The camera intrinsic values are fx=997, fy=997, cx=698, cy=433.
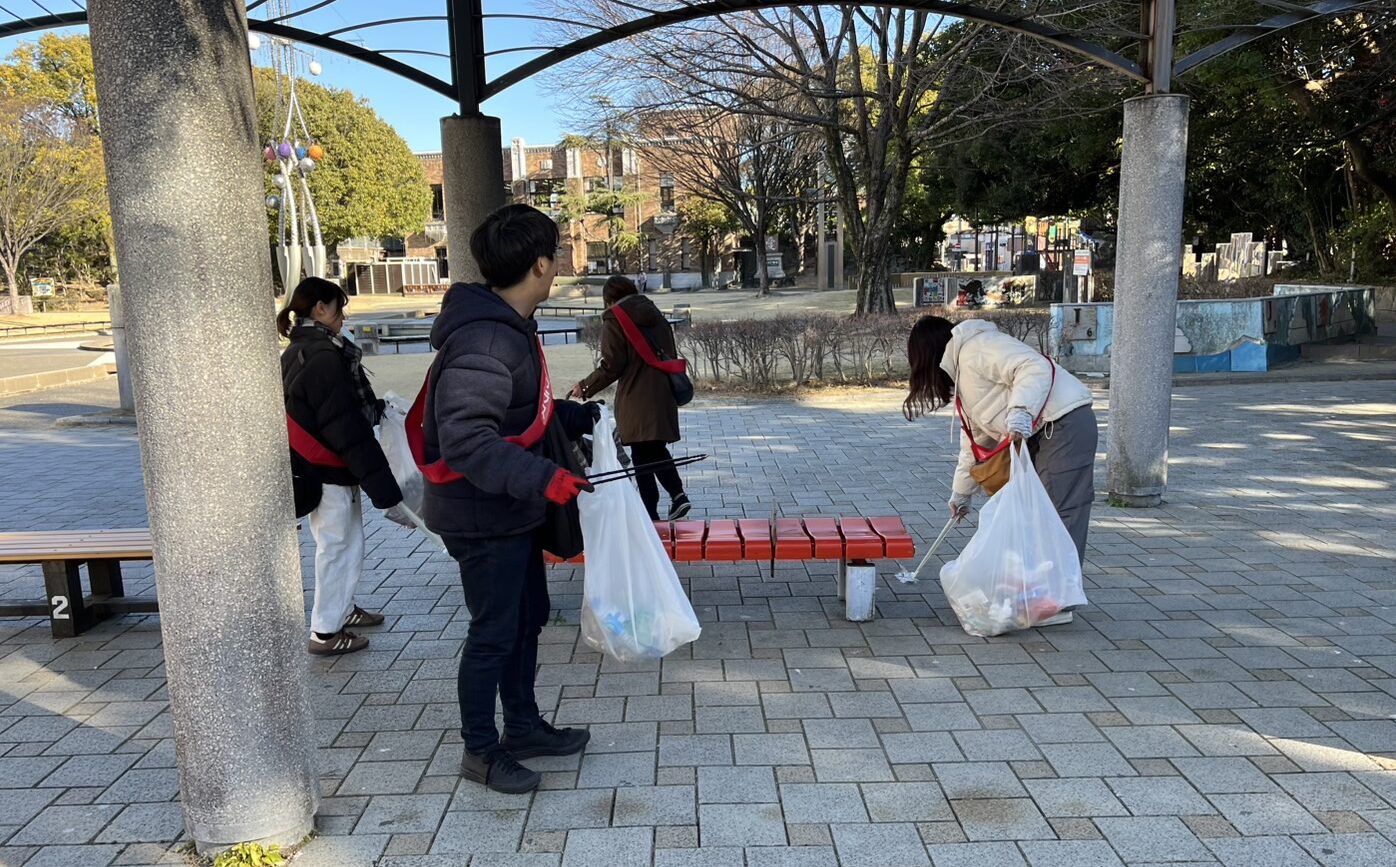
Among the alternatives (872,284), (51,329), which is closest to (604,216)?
(51,329)

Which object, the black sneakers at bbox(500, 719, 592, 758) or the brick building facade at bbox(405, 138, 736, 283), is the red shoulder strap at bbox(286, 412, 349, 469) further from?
the brick building facade at bbox(405, 138, 736, 283)

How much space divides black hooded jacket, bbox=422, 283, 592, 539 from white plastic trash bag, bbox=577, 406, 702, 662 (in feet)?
1.37

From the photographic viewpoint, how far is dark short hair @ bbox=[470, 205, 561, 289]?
9.44ft

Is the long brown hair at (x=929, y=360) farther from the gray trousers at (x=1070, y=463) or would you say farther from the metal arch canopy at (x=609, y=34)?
the metal arch canopy at (x=609, y=34)

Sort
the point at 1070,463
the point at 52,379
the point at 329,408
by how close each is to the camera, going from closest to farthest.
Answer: the point at 329,408 < the point at 1070,463 < the point at 52,379

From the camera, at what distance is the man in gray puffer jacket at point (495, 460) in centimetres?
270

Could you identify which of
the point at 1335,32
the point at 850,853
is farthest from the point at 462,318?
the point at 1335,32

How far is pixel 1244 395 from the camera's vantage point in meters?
10.8

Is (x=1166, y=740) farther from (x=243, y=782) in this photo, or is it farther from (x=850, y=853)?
(x=243, y=782)

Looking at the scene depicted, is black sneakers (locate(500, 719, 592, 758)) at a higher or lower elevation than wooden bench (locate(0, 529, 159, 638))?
lower

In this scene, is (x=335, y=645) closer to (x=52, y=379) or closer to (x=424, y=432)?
(x=424, y=432)

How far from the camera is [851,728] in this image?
3.53 m

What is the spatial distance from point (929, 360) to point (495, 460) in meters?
2.42

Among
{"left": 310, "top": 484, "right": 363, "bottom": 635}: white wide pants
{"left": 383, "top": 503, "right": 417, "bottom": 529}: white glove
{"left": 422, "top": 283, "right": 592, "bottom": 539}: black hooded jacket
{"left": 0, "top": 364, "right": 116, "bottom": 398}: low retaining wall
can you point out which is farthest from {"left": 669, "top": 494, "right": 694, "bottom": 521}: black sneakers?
{"left": 0, "top": 364, "right": 116, "bottom": 398}: low retaining wall
